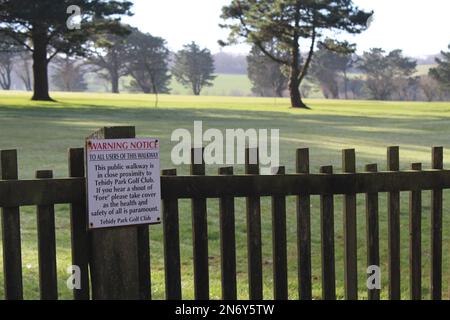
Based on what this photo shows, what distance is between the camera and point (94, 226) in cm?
409

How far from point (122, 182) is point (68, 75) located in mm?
125586

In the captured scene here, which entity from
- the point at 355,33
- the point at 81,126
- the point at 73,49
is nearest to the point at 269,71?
the point at 355,33

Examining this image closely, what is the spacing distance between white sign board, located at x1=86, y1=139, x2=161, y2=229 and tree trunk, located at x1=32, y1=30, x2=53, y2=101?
46.9 metres

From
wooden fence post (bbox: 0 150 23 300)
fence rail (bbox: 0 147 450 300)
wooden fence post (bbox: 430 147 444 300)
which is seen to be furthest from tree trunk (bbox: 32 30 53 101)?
wooden fence post (bbox: 0 150 23 300)

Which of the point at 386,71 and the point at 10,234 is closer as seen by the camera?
the point at 10,234

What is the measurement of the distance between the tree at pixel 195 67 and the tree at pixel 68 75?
17462 mm

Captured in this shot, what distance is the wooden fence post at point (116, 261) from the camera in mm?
4180

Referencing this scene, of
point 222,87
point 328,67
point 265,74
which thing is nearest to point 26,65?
point 265,74

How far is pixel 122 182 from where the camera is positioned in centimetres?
412

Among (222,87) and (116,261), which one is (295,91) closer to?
(116,261)

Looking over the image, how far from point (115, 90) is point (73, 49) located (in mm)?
63832

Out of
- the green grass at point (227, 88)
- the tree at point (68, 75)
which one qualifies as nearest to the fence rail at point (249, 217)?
the tree at point (68, 75)

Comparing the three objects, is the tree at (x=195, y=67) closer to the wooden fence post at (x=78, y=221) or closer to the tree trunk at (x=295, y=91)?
the tree trunk at (x=295, y=91)
